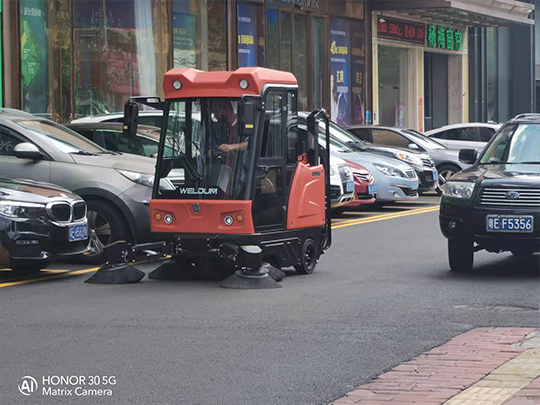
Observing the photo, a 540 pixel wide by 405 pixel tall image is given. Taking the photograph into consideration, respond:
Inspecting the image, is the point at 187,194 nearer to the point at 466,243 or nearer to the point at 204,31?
the point at 466,243

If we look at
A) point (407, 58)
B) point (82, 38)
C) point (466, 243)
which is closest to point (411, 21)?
point (407, 58)

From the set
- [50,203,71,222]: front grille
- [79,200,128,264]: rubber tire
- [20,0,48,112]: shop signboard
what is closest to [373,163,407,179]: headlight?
[20,0,48,112]: shop signboard

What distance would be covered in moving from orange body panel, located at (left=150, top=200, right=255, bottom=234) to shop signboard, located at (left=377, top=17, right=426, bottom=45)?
87.3 feet

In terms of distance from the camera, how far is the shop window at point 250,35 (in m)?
29.4

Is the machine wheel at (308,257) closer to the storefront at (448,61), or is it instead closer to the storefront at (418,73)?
the storefront at (448,61)

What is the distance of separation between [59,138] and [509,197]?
5.48 m

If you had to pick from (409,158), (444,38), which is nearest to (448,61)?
Answer: (444,38)

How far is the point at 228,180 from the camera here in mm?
11016

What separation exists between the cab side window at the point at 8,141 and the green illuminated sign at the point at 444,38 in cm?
2897

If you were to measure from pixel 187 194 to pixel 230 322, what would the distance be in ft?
8.90

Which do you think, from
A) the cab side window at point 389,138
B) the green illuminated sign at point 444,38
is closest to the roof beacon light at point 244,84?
the cab side window at point 389,138

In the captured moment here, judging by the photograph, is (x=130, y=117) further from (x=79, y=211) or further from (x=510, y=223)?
(x=510, y=223)

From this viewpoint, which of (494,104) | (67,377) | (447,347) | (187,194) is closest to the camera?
(67,377)

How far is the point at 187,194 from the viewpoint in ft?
36.5
